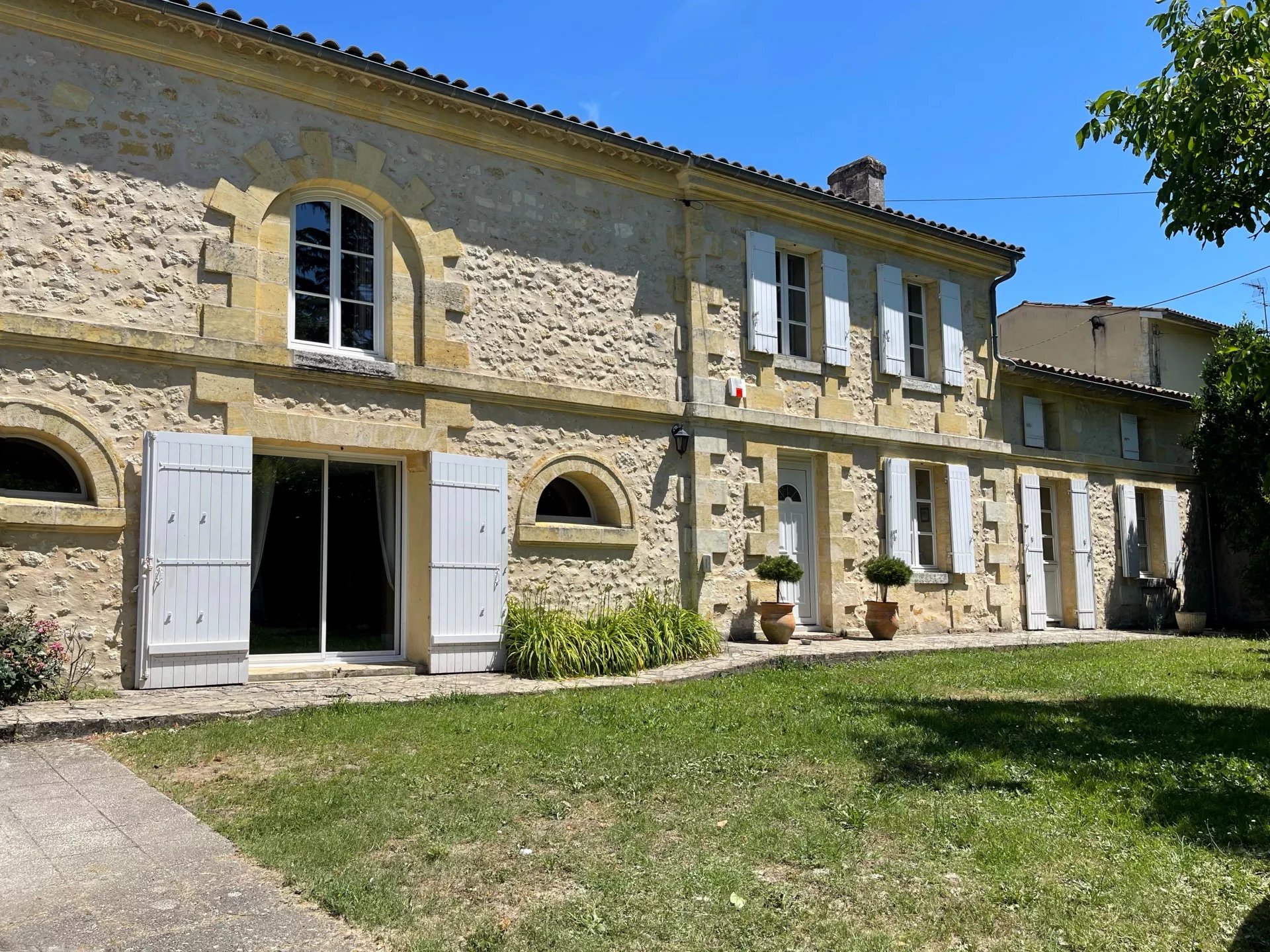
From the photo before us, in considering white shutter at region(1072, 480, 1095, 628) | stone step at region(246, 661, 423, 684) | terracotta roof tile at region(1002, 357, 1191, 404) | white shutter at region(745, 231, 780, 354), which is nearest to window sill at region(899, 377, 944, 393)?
terracotta roof tile at region(1002, 357, 1191, 404)

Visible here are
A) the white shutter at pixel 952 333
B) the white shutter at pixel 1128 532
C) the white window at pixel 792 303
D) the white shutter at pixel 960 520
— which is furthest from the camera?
the white shutter at pixel 1128 532

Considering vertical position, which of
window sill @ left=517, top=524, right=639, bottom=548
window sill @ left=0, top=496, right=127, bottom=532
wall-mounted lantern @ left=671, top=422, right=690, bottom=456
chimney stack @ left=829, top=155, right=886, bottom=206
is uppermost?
chimney stack @ left=829, top=155, right=886, bottom=206

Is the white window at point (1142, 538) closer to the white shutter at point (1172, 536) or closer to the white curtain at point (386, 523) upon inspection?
the white shutter at point (1172, 536)

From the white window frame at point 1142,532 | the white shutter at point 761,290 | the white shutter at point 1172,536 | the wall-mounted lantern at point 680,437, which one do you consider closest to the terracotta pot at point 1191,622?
the white window frame at point 1142,532

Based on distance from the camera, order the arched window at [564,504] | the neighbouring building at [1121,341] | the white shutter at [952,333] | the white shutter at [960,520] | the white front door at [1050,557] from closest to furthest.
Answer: the arched window at [564,504]
the white shutter at [960,520]
the white shutter at [952,333]
the white front door at [1050,557]
the neighbouring building at [1121,341]

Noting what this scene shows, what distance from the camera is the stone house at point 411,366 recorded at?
7406 mm

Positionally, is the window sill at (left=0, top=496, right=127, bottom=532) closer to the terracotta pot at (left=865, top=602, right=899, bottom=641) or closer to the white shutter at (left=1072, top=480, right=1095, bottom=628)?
the terracotta pot at (left=865, top=602, right=899, bottom=641)

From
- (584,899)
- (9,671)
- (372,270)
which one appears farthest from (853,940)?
(372,270)

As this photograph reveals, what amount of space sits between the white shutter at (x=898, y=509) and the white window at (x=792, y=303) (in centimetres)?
172

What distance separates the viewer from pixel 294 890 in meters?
3.47

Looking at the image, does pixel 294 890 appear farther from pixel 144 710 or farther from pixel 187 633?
pixel 187 633

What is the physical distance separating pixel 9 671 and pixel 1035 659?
338 inches

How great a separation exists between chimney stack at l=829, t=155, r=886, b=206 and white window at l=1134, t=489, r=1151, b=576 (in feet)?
19.7

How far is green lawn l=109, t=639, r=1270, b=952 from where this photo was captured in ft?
10.6
